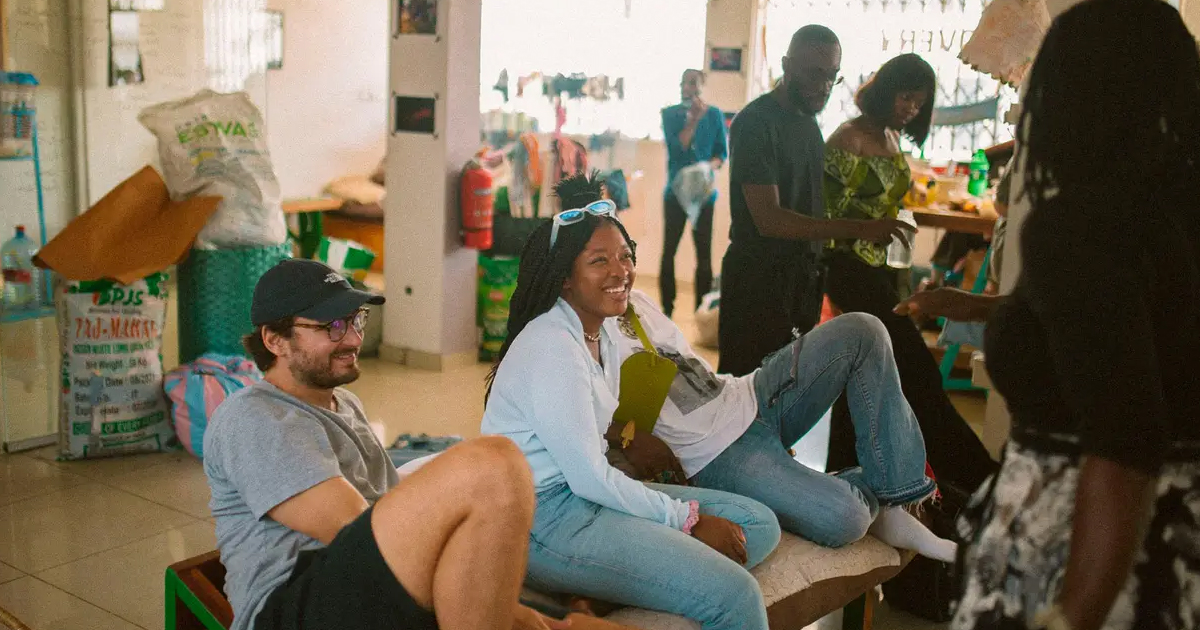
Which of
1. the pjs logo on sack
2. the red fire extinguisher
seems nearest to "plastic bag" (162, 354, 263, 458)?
the pjs logo on sack

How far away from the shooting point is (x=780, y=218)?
322 cm

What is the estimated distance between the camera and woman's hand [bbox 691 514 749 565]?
2.27 m

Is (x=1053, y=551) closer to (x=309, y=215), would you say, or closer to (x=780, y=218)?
(x=780, y=218)

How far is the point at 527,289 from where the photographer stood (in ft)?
7.97

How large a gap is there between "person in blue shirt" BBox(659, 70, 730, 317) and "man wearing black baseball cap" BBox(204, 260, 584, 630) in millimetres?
4419

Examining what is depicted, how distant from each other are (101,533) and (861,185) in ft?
8.22

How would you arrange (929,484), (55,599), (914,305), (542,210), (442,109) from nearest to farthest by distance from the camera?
(914,305)
(929,484)
(55,599)
(442,109)
(542,210)

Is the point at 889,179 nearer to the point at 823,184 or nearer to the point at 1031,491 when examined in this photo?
the point at 823,184

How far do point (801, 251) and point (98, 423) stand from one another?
248cm

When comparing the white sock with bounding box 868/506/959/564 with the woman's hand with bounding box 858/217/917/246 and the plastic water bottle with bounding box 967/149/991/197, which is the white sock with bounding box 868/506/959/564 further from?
the plastic water bottle with bounding box 967/149/991/197

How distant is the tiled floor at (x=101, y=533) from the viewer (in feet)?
9.38

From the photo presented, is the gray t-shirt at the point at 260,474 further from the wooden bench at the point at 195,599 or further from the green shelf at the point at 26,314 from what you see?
the green shelf at the point at 26,314

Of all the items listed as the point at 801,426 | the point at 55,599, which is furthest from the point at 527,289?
the point at 55,599

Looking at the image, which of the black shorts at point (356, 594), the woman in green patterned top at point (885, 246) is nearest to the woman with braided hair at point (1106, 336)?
the black shorts at point (356, 594)
